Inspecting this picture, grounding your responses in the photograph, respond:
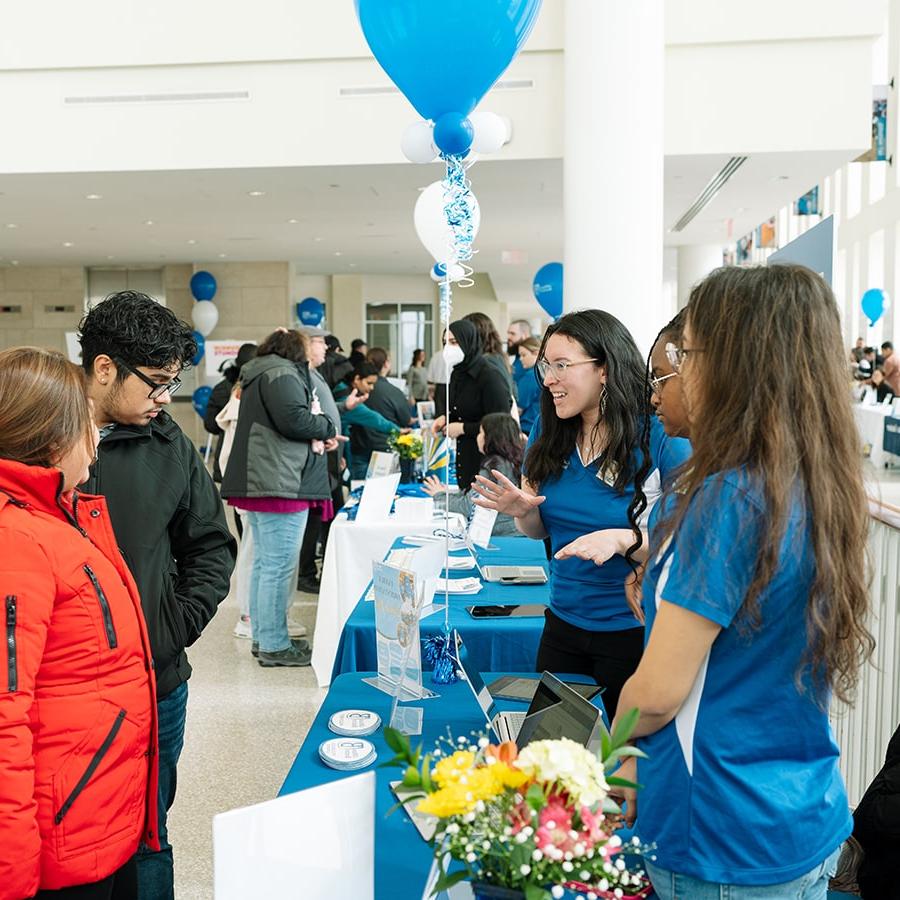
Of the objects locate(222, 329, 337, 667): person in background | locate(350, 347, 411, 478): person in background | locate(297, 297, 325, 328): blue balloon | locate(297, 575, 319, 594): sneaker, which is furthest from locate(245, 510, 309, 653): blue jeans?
locate(297, 297, 325, 328): blue balloon

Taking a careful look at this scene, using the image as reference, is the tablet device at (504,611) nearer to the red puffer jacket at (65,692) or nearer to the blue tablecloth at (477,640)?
the blue tablecloth at (477,640)

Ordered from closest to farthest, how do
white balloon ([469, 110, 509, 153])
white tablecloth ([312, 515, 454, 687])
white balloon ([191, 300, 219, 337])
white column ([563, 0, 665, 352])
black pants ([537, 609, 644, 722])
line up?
black pants ([537, 609, 644, 722]), white balloon ([469, 110, 509, 153]), white tablecloth ([312, 515, 454, 687]), white column ([563, 0, 665, 352]), white balloon ([191, 300, 219, 337])

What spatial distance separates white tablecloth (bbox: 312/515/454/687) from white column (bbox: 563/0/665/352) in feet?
9.94

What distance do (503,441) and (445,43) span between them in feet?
6.36

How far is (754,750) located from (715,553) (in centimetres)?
25

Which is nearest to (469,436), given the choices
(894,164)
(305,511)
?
(305,511)

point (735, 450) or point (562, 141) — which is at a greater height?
point (562, 141)

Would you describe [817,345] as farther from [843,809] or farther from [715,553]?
[843,809]

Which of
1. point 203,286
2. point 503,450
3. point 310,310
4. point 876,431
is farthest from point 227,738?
point 310,310

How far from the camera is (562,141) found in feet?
23.7

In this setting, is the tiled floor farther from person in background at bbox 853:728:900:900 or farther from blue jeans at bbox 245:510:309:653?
person in background at bbox 853:728:900:900

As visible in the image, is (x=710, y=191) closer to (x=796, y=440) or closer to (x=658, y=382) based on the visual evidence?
(x=658, y=382)

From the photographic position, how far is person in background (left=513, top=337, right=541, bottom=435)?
6289 millimetres

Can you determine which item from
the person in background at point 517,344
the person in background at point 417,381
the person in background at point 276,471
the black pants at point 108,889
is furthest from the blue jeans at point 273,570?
the person in background at point 417,381
